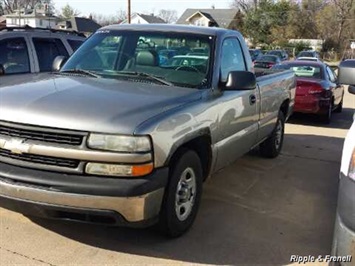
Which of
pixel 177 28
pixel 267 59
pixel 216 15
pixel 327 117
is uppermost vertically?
pixel 177 28

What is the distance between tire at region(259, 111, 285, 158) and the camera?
7.22m

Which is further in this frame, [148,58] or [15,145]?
[148,58]

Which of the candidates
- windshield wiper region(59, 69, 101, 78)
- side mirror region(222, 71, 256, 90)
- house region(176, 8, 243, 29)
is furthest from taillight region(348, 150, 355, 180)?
house region(176, 8, 243, 29)

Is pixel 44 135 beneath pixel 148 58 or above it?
beneath

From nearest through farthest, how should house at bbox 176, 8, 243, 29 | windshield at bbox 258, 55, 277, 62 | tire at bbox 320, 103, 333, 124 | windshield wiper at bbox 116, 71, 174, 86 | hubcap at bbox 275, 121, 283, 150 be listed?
windshield wiper at bbox 116, 71, 174, 86
hubcap at bbox 275, 121, 283, 150
tire at bbox 320, 103, 333, 124
windshield at bbox 258, 55, 277, 62
house at bbox 176, 8, 243, 29

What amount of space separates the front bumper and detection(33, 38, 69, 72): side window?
4.22m

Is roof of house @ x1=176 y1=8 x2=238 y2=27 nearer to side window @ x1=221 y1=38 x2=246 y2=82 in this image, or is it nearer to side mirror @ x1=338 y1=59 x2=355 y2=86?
side window @ x1=221 y1=38 x2=246 y2=82

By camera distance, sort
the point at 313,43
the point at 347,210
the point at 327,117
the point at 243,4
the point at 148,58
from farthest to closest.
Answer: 1. the point at 243,4
2. the point at 313,43
3. the point at 327,117
4. the point at 148,58
5. the point at 347,210

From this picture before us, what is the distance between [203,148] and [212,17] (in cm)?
7936

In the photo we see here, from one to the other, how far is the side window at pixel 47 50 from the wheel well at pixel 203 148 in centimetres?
385

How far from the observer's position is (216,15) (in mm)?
81188

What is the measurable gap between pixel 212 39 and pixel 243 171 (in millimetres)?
2225

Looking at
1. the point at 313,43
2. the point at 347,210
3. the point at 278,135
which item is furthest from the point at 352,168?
the point at 313,43

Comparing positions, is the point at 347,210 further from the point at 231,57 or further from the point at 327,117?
the point at 327,117
